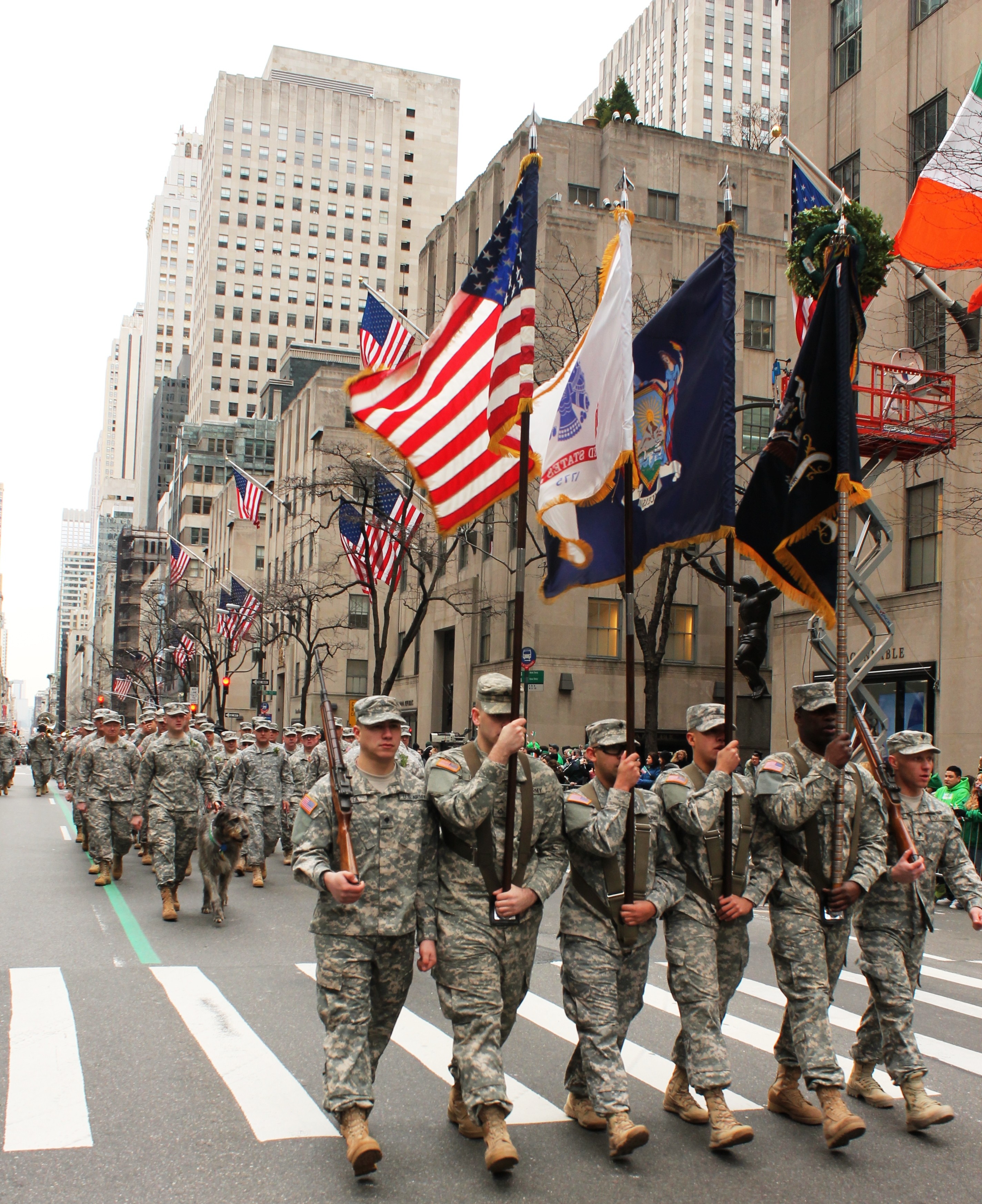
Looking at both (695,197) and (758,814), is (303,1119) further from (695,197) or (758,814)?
(695,197)

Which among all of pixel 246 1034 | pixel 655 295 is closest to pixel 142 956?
pixel 246 1034

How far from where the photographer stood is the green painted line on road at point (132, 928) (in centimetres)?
1039

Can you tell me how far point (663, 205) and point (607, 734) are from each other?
136ft

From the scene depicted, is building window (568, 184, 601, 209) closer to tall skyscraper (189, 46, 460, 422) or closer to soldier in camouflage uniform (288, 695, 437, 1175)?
soldier in camouflage uniform (288, 695, 437, 1175)

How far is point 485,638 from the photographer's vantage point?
42.5 m

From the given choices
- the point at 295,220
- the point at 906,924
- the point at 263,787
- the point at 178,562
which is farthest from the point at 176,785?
the point at 295,220

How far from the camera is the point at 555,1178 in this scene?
534 cm

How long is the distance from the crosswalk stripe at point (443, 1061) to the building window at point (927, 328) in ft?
60.5

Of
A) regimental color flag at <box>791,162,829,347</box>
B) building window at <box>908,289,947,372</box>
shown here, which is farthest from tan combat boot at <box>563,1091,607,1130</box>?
building window at <box>908,289,947,372</box>

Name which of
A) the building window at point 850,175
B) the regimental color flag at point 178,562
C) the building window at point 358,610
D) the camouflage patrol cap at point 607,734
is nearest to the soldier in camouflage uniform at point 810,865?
the camouflage patrol cap at point 607,734

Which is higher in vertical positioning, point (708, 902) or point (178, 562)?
point (178, 562)

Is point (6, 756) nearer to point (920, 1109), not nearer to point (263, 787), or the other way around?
point (263, 787)

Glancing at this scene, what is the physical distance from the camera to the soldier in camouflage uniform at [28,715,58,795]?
122 feet

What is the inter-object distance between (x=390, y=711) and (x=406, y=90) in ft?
494
